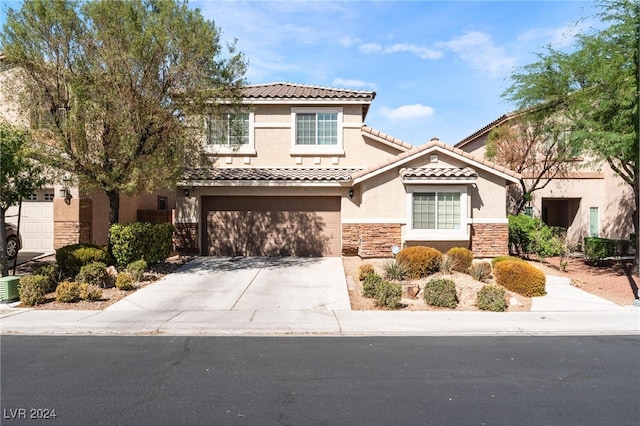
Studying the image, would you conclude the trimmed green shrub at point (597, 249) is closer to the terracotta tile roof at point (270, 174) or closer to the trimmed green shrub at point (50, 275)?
the terracotta tile roof at point (270, 174)

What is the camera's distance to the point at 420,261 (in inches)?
475

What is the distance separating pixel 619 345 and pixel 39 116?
14159 mm

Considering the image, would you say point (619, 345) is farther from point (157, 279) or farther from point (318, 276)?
point (157, 279)

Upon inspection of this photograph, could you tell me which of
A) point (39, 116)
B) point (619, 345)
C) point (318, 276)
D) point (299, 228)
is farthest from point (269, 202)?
point (619, 345)

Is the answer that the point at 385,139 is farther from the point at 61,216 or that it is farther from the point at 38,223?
the point at 38,223

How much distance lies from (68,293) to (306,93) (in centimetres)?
1149

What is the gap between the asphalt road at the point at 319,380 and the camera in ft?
14.6

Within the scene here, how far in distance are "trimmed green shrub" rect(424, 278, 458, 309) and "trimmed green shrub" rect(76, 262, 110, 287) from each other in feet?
27.3

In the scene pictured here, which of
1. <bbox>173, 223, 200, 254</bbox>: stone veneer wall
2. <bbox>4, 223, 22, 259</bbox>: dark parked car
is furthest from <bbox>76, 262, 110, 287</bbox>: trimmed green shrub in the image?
<bbox>4, 223, 22, 259</bbox>: dark parked car

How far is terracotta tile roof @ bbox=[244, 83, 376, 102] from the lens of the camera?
16.9 metres

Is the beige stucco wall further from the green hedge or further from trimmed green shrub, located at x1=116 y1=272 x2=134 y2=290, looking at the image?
trimmed green shrub, located at x1=116 y1=272 x2=134 y2=290

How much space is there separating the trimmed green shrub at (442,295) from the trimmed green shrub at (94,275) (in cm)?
831

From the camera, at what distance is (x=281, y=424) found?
14.0 ft

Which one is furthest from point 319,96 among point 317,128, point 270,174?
point 270,174
